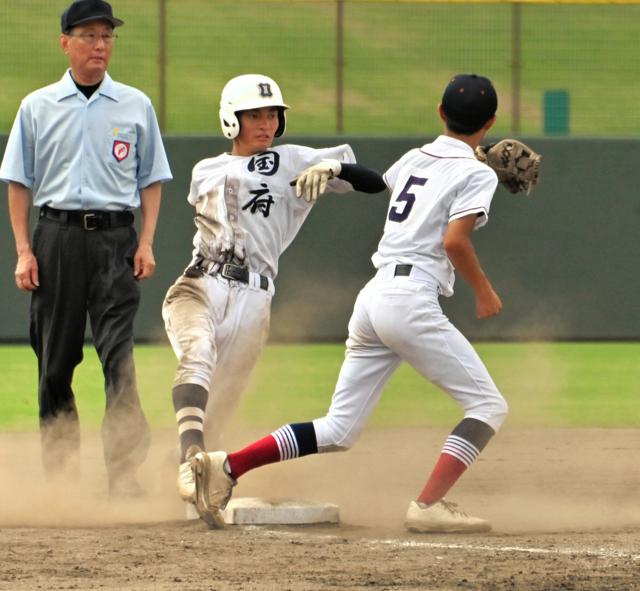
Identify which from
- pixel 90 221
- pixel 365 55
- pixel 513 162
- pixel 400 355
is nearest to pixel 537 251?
pixel 365 55

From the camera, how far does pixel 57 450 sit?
639 centimetres

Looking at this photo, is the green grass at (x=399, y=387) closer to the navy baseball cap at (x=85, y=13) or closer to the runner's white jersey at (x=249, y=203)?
the runner's white jersey at (x=249, y=203)

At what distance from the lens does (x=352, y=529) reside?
5707 millimetres

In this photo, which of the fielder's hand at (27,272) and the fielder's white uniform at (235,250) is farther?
the fielder's hand at (27,272)

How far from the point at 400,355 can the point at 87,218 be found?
1.50 m

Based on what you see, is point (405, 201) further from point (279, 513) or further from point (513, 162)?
point (279, 513)

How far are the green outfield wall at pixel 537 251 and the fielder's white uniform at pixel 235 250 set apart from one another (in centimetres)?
610

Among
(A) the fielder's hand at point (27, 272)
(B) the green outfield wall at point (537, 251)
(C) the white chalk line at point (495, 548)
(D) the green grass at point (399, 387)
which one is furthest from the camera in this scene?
(B) the green outfield wall at point (537, 251)

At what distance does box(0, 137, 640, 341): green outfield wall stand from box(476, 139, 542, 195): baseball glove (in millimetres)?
6210

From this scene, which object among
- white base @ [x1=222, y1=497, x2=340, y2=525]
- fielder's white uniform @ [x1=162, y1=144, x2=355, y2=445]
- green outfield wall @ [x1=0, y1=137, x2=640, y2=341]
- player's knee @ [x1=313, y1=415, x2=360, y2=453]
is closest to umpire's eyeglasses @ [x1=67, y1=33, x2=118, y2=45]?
fielder's white uniform @ [x1=162, y1=144, x2=355, y2=445]

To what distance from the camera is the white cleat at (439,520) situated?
5.57 m

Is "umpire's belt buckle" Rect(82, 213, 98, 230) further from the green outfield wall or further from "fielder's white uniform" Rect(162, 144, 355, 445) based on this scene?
the green outfield wall

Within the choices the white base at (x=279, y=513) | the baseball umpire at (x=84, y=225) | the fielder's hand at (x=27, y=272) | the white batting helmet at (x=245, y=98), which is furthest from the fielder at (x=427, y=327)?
the fielder's hand at (x=27, y=272)

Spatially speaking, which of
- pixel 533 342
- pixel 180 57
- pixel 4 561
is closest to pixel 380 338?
pixel 4 561
